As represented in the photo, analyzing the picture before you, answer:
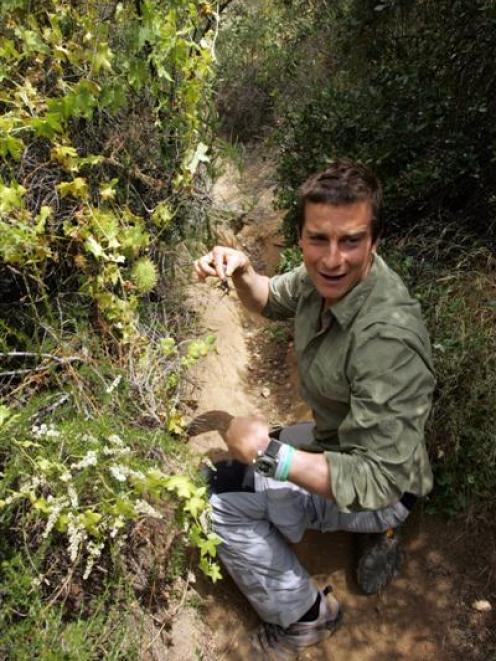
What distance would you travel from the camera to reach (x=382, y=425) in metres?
1.83

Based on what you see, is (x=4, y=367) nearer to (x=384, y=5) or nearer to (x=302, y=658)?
(x=302, y=658)

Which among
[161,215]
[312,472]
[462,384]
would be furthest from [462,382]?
[161,215]

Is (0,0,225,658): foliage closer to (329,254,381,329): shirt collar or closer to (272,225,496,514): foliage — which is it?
(329,254,381,329): shirt collar

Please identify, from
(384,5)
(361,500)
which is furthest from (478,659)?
(384,5)

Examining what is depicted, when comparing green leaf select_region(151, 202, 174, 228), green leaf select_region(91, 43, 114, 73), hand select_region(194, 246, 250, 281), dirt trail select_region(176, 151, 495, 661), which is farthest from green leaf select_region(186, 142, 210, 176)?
dirt trail select_region(176, 151, 495, 661)

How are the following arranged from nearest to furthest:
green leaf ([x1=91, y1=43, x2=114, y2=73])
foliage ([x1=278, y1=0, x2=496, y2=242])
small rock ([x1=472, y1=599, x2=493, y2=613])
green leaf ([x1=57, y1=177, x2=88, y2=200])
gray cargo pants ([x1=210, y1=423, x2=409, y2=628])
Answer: green leaf ([x1=91, y1=43, x2=114, y2=73]), green leaf ([x1=57, y1=177, x2=88, y2=200]), gray cargo pants ([x1=210, y1=423, x2=409, y2=628]), small rock ([x1=472, y1=599, x2=493, y2=613]), foliage ([x1=278, y1=0, x2=496, y2=242])

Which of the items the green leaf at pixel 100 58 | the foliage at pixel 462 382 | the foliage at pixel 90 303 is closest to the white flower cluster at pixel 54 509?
the foliage at pixel 90 303

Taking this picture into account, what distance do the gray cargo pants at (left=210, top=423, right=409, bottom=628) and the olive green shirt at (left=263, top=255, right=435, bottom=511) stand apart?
55 centimetres

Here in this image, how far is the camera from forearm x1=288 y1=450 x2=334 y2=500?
6.08 ft

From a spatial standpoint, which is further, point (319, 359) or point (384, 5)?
point (384, 5)

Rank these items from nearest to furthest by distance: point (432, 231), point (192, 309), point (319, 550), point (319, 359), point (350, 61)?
point (319, 359) < point (319, 550) < point (192, 309) < point (432, 231) < point (350, 61)

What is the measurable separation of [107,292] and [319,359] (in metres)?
1.00

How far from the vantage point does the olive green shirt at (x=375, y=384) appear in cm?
183

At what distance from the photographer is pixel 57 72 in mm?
2424
